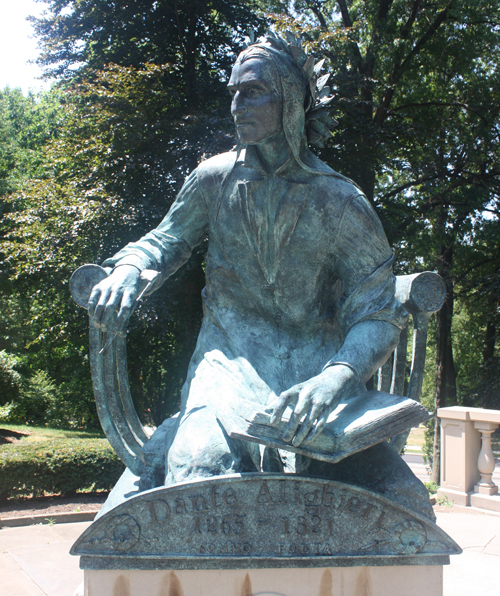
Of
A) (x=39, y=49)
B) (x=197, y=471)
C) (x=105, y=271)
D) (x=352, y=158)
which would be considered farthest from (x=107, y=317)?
(x=39, y=49)

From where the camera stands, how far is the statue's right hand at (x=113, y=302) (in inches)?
92.7

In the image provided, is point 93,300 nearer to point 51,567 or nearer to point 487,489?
point 51,567

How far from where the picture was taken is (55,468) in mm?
8430

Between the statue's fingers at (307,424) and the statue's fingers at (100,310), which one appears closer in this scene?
the statue's fingers at (307,424)

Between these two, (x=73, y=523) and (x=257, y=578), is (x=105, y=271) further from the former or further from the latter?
(x=73, y=523)

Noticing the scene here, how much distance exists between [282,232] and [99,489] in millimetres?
7551

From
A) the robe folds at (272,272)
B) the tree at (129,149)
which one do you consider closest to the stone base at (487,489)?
the tree at (129,149)

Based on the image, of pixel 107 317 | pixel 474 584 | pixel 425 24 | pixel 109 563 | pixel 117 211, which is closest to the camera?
pixel 109 563

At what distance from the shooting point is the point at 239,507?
2021 millimetres

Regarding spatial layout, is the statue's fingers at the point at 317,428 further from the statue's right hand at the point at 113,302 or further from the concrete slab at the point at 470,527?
the concrete slab at the point at 470,527

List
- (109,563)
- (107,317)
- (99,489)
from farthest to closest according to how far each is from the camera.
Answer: (99,489)
(107,317)
(109,563)

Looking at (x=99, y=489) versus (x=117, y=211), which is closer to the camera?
(x=99, y=489)

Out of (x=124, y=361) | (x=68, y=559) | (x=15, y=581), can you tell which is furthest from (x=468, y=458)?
(x=124, y=361)

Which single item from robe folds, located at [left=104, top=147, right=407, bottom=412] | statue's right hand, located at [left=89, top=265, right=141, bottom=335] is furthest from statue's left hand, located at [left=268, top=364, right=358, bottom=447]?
statue's right hand, located at [left=89, top=265, right=141, bottom=335]
